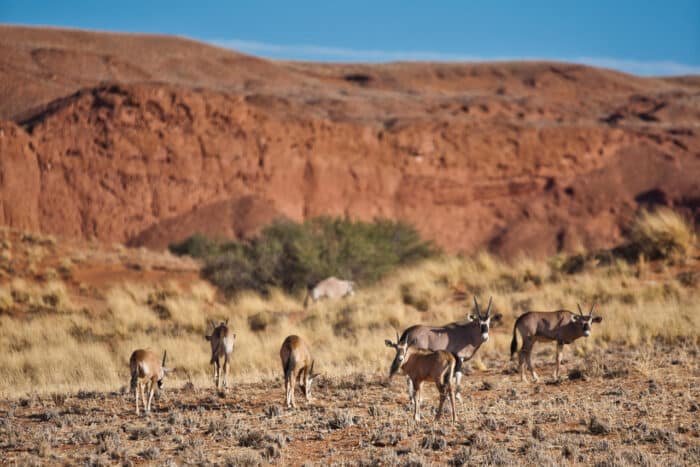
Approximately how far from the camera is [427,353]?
9.98 metres

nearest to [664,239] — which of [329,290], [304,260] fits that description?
[329,290]

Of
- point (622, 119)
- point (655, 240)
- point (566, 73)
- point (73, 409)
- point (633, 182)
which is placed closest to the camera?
point (73, 409)

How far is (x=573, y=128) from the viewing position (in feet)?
174

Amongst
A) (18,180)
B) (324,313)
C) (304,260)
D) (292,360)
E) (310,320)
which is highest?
(18,180)

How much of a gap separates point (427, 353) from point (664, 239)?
14.4m

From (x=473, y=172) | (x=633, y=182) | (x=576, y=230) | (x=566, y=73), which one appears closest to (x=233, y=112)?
(x=473, y=172)

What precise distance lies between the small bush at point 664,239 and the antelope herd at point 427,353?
400 inches

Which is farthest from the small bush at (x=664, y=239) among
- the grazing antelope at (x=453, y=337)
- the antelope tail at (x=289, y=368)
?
the antelope tail at (x=289, y=368)

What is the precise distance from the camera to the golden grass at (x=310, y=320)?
15.0 m

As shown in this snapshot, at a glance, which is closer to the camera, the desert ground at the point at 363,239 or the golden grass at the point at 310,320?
the desert ground at the point at 363,239

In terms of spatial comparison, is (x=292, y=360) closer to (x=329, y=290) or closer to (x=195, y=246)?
(x=329, y=290)

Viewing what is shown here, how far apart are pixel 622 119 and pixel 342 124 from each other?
21373mm

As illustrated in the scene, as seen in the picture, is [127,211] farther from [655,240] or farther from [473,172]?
[655,240]

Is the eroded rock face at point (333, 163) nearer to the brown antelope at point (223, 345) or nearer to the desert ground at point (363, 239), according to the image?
the desert ground at point (363, 239)
